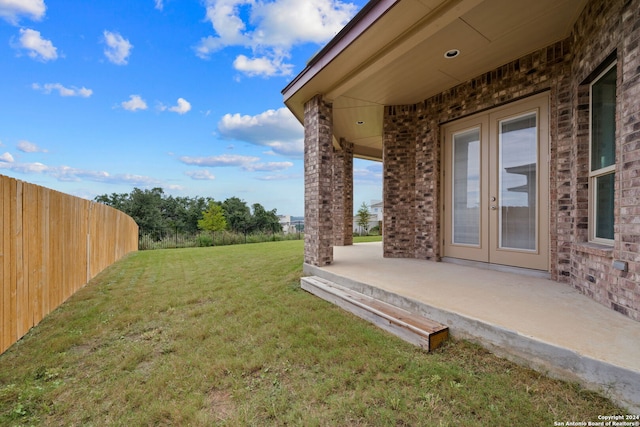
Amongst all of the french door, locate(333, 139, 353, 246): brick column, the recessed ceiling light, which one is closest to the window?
the french door

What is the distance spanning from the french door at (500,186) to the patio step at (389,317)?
2.37 metres

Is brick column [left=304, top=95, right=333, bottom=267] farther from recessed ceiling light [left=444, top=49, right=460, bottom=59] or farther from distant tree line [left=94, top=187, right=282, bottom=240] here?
distant tree line [left=94, top=187, right=282, bottom=240]

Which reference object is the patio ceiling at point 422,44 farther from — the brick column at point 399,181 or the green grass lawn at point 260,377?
the green grass lawn at point 260,377

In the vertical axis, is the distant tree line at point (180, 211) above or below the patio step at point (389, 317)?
above

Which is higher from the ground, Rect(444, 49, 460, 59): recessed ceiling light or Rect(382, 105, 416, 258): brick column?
Rect(444, 49, 460, 59): recessed ceiling light

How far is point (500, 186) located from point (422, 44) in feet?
7.89

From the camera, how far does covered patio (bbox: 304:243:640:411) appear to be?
165 cm

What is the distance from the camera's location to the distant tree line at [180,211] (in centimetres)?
2406

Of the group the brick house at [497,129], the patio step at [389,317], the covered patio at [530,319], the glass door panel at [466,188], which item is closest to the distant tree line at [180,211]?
the brick house at [497,129]

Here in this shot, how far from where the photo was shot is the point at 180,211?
27.8m

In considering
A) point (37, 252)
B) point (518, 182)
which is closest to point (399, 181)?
point (518, 182)

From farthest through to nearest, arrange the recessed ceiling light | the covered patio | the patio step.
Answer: the recessed ceiling light, the patio step, the covered patio

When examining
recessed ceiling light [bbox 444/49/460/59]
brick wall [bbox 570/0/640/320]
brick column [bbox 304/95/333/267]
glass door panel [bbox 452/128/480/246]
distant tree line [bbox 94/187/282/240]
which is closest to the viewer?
brick wall [bbox 570/0/640/320]

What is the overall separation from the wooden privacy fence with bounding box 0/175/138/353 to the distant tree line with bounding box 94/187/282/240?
19271mm
